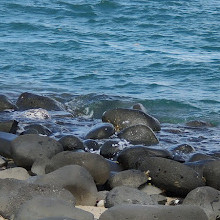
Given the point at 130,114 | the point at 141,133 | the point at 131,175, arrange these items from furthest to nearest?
the point at 130,114
the point at 141,133
the point at 131,175

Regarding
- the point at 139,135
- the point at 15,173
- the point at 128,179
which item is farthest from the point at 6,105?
the point at 128,179

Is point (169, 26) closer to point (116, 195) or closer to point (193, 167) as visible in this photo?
point (193, 167)

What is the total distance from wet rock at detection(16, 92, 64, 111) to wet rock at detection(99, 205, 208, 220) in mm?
5394

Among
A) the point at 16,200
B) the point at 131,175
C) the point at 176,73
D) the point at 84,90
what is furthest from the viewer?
the point at 176,73

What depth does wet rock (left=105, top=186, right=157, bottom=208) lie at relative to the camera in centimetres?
577

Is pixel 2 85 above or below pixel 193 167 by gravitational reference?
below

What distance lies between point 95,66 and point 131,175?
8184 millimetres

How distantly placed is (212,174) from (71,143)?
1.93 m

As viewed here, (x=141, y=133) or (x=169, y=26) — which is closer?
(x=141, y=133)

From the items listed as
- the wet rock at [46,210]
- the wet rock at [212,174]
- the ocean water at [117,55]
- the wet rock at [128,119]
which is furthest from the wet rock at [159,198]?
the ocean water at [117,55]

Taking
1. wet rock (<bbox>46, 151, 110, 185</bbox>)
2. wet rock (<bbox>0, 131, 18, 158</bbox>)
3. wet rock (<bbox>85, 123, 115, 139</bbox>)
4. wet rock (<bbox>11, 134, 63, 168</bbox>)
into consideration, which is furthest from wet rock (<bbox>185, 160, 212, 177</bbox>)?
wet rock (<bbox>0, 131, 18, 158</bbox>)

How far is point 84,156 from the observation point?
6539 mm

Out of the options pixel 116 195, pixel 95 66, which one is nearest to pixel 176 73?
pixel 95 66

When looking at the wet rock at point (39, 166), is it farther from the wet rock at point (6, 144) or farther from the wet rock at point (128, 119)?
the wet rock at point (128, 119)
